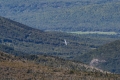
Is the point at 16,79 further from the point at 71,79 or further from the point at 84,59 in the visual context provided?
the point at 84,59

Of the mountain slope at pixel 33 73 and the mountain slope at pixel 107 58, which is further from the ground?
the mountain slope at pixel 33 73

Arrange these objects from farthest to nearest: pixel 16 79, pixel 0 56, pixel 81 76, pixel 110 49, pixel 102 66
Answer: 1. pixel 110 49
2. pixel 102 66
3. pixel 0 56
4. pixel 81 76
5. pixel 16 79

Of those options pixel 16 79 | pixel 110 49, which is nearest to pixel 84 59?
pixel 110 49

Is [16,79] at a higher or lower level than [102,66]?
higher

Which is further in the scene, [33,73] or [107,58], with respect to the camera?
[107,58]

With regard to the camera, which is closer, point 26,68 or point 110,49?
point 26,68

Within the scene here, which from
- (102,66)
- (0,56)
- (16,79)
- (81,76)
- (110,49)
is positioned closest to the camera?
(16,79)

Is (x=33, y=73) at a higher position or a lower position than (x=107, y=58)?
higher

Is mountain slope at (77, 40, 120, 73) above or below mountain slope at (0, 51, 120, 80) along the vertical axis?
below

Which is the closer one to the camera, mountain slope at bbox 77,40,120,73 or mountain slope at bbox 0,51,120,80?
mountain slope at bbox 0,51,120,80

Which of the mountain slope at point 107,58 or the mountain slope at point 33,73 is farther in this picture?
the mountain slope at point 107,58

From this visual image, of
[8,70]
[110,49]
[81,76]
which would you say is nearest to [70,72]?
[81,76]
